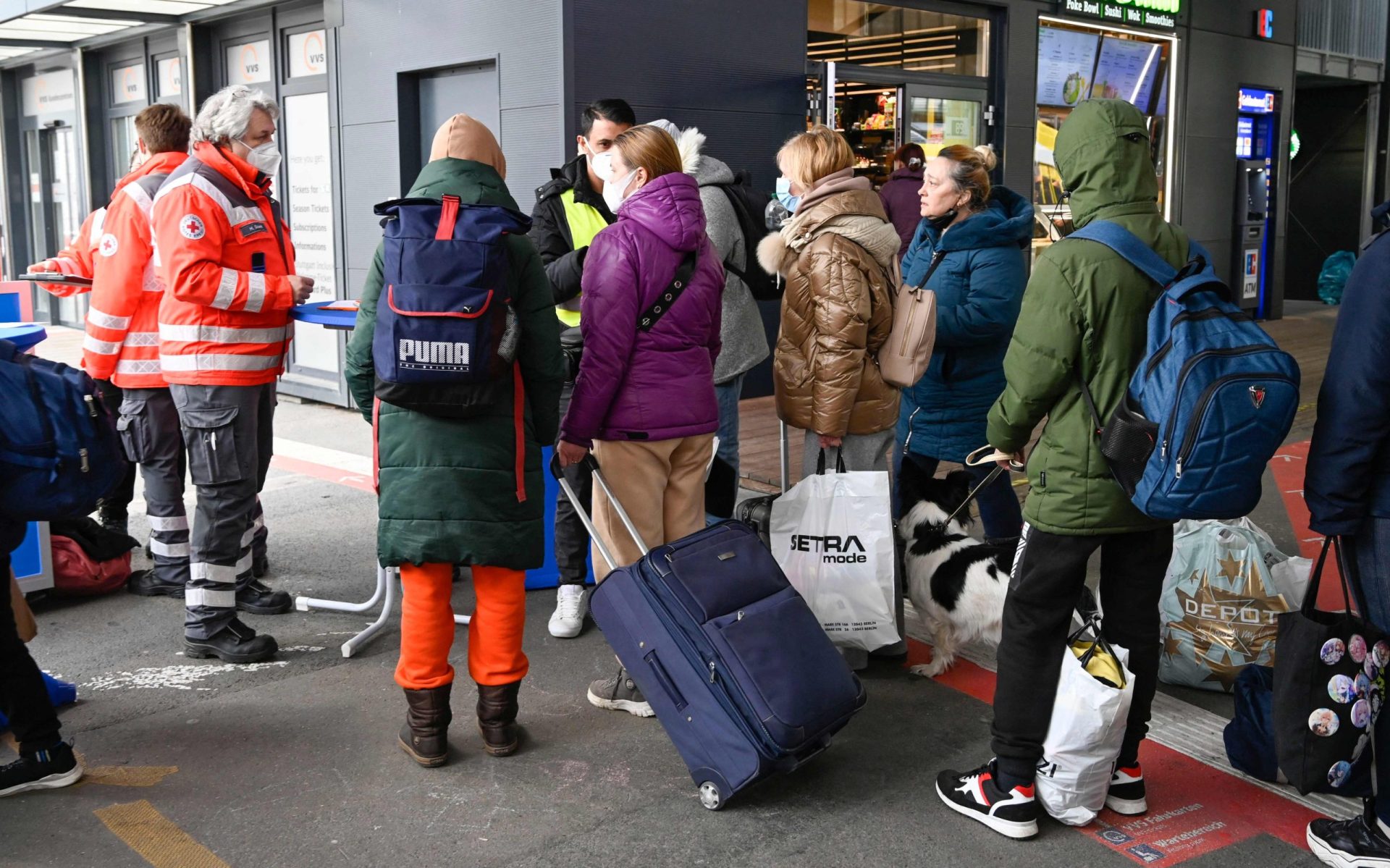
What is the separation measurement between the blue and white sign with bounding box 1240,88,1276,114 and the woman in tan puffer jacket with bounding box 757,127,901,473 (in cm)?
1162

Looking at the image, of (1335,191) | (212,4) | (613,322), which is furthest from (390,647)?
(1335,191)

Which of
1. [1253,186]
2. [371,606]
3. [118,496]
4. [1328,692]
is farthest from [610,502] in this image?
[1253,186]

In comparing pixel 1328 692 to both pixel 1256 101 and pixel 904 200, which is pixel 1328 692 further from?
pixel 1256 101

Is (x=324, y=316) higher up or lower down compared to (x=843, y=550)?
higher up

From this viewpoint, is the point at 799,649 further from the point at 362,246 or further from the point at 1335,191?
the point at 1335,191

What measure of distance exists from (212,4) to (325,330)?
2826 millimetres

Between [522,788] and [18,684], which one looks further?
[522,788]

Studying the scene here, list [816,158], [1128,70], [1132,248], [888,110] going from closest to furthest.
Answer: [1132,248] → [816,158] → [888,110] → [1128,70]

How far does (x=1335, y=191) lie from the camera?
1819cm

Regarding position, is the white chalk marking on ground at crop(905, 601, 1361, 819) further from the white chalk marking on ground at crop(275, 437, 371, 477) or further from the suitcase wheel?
the white chalk marking on ground at crop(275, 437, 371, 477)

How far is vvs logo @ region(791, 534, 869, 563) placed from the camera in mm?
4094

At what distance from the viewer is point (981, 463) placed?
4.20 m

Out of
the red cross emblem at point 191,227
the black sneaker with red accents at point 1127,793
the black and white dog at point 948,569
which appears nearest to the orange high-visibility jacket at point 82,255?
the red cross emblem at point 191,227

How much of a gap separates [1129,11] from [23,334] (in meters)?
11.0
